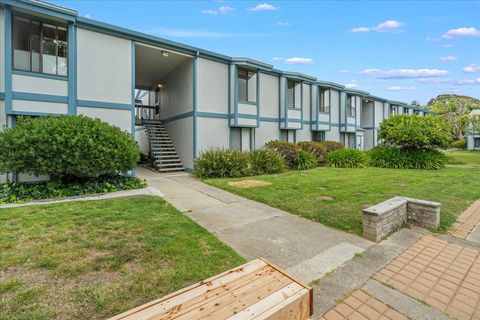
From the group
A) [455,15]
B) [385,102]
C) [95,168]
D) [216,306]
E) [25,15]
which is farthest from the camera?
[385,102]

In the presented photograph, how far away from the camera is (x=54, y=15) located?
8500 mm

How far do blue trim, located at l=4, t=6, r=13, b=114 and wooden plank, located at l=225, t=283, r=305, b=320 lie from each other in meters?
10.0

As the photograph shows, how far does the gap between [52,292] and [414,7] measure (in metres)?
16.7

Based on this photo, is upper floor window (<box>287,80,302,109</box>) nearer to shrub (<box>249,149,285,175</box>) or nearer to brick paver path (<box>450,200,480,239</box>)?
shrub (<box>249,149,285,175</box>)

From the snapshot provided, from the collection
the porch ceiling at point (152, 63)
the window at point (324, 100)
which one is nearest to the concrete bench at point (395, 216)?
the porch ceiling at point (152, 63)

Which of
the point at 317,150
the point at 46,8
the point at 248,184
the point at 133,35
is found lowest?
the point at 248,184

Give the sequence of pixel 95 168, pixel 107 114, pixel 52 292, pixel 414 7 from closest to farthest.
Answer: pixel 52 292, pixel 95 168, pixel 107 114, pixel 414 7

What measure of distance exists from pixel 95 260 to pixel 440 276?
4458 mm

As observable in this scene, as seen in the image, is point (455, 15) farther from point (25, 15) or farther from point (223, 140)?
point (25, 15)

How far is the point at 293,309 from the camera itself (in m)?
2.03

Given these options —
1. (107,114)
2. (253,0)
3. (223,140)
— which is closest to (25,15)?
(107,114)

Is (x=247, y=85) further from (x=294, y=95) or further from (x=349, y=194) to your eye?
(x=349, y=194)

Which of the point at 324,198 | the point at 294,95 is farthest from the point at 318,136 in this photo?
the point at 324,198

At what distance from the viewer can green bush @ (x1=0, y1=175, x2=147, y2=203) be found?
22.7 ft
